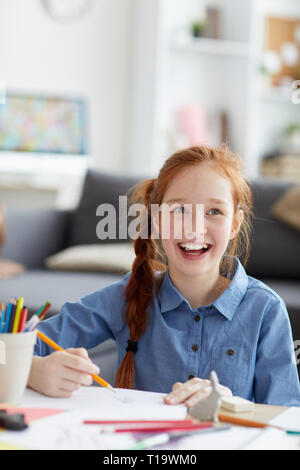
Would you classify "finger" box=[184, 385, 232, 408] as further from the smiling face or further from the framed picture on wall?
the framed picture on wall

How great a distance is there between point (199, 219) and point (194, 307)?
0.17 meters

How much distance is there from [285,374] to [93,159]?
9.97ft

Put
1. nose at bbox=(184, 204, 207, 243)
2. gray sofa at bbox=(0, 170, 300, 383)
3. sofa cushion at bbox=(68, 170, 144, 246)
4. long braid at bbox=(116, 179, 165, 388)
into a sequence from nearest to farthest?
nose at bbox=(184, 204, 207, 243), long braid at bbox=(116, 179, 165, 388), gray sofa at bbox=(0, 170, 300, 383), sofa cushion at bbox=(68, 170, 144, 246)

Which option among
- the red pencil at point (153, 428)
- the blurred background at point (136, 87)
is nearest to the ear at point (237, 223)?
the red pencil at point (153, 428)

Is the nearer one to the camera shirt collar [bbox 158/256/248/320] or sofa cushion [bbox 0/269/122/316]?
shirt collar [bbox 158/256/248/320]

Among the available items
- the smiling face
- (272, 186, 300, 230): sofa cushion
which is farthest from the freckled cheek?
(272, 186, 300, 230): sofa cushion

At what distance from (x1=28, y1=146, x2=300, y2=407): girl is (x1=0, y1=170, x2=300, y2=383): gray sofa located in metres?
0.57

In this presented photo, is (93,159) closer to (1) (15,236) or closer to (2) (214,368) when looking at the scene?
(1) (15,236)

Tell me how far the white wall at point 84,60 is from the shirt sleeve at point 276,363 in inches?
117

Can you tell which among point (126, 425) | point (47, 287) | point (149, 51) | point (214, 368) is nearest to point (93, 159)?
point (149, 51)

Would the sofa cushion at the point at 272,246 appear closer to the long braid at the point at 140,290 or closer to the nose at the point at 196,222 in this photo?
the long braid at the point at 140,290

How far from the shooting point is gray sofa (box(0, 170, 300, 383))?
5.88ft

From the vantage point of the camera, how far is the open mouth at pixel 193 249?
0.89m

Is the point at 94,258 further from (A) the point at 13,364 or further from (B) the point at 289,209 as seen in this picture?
(A) the point at 13,364
